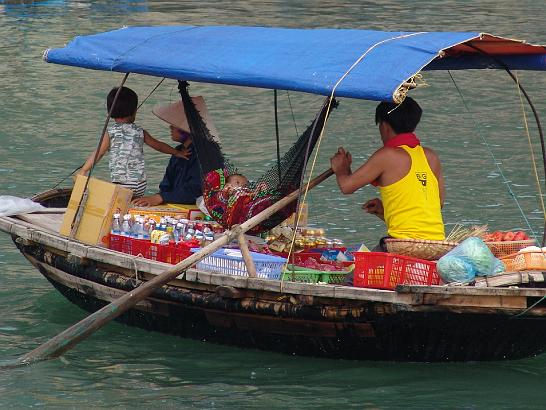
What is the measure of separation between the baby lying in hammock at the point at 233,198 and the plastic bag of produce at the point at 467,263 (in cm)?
113

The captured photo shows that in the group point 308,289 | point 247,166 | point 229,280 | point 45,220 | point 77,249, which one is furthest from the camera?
point 247,166

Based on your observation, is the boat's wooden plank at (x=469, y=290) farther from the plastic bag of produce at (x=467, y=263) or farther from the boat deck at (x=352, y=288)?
the plastic bag of produce at (x=467, y=263)

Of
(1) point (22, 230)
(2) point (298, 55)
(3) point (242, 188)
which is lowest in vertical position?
(1) point (22, 230)

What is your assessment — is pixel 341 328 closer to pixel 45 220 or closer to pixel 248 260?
pixel 248 260

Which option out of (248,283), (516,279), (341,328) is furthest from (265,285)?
(516,279)

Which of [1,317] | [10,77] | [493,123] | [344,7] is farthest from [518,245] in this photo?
[344,7]

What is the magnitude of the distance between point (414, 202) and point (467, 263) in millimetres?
659

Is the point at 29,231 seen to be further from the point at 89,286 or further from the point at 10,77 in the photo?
the point at 10,77

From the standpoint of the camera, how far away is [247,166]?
12703mm

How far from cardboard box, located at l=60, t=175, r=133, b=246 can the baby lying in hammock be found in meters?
0.51

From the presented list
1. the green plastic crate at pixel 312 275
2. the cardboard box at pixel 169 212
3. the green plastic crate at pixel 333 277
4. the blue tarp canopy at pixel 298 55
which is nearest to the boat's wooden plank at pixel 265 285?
the green plastic crate at pixel 312 275

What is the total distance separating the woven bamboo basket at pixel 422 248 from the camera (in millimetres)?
6715

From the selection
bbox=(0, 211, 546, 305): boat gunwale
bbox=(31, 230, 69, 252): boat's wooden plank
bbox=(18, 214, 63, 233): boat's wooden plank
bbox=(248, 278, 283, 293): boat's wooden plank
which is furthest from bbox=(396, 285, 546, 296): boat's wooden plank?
bbox=(18, 214, 63, 233): boat's wooden plank

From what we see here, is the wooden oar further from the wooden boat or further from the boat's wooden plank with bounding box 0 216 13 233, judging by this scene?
the boat's wooden plank with bounding box 0 216 13 233
